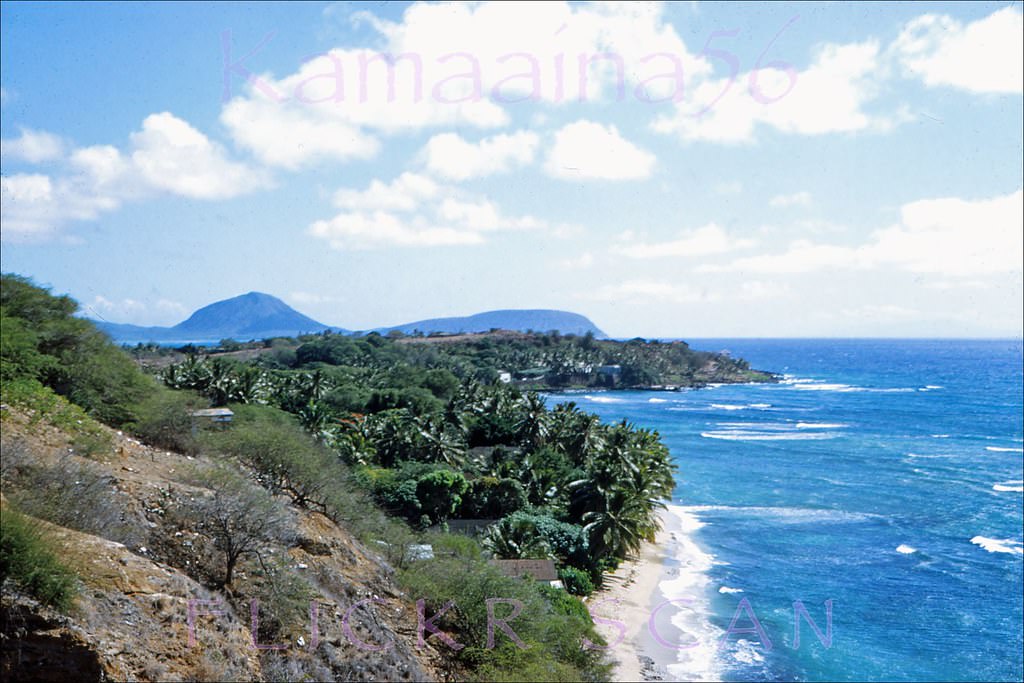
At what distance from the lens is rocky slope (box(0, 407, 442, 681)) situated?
1095 centimetres

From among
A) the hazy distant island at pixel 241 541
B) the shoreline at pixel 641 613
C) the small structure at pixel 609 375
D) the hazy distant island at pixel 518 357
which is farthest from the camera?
the small structure at pixel 609 375

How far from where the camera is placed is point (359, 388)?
271 ft

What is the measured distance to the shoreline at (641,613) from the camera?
26.7 m

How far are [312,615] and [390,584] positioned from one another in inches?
150

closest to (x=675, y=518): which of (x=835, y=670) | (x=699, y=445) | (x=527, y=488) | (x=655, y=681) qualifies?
(x=527, y=488)

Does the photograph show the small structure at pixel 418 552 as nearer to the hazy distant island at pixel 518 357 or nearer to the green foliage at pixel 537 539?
the green foliage at pixel 537 539

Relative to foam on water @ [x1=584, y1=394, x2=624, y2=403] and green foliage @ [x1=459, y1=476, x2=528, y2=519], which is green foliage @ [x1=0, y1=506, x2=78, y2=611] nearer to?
green foliage @ [x1=459, y1=476, x2=528, y2=519]

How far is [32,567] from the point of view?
11.1 m

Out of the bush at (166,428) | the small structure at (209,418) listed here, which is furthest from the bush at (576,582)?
the bush at (166,428)

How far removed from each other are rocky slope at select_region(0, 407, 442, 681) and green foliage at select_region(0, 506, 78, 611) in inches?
7.1

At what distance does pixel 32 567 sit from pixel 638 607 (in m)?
26.9

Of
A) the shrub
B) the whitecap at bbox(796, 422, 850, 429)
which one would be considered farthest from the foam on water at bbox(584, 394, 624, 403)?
the shrub

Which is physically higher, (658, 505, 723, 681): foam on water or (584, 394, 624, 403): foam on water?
(584, 394, 624, 403): foam on water

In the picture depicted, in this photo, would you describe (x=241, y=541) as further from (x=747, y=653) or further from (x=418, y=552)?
(x=747, y=653)
